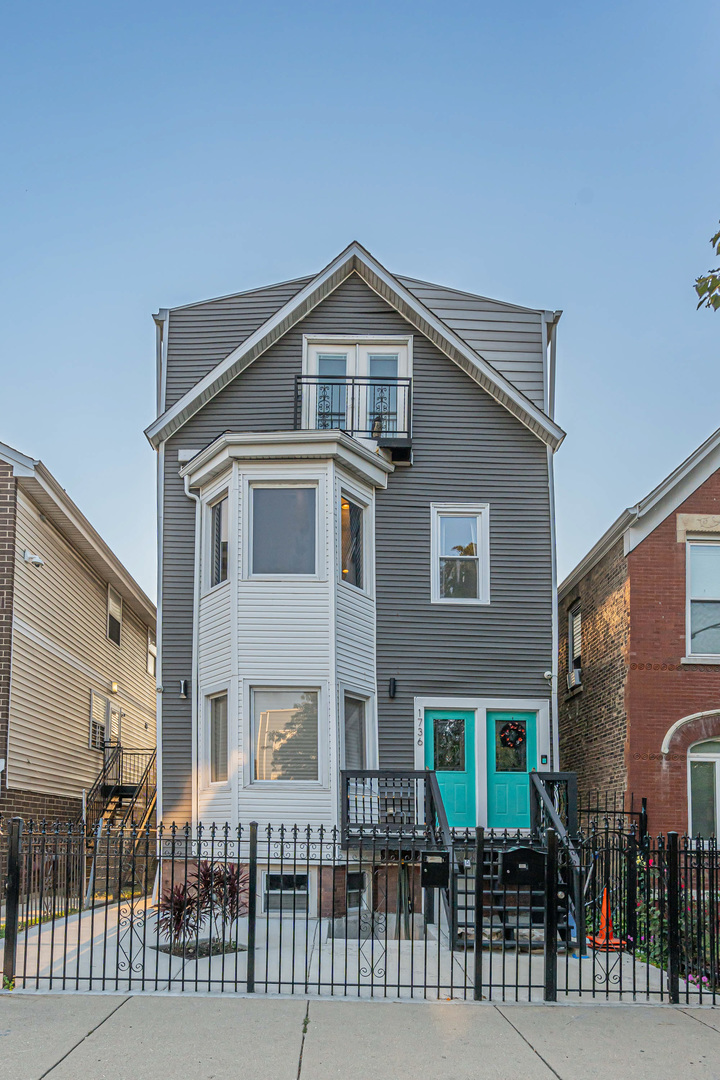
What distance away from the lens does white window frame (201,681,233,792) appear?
15.6m

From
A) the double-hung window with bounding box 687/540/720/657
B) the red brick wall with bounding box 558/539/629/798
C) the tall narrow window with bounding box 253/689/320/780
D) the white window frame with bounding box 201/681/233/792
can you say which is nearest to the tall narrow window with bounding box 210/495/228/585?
the white window frame with bounding box 201/681/233/792

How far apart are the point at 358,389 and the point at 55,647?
702 cm

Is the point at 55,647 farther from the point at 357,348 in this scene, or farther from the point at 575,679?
the point at 575,679

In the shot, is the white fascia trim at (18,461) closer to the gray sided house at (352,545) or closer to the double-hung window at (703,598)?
the gray sided house at (352,545)

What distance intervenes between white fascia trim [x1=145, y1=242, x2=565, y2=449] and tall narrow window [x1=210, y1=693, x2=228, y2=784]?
4.57 meters

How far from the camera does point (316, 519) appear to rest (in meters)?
16.2

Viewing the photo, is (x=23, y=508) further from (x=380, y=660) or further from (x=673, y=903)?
(x=673, y=903)

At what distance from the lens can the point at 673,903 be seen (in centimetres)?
988

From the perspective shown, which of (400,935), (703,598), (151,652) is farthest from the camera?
(151,652)

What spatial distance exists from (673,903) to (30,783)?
11116 mm

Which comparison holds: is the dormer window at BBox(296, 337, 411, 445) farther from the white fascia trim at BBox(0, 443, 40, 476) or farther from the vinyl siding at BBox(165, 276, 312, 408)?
the white fascia trim at BBox(0, 443, 40, 476)

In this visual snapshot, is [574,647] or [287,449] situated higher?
[287,449]

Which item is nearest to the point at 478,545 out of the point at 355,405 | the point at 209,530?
the point at 355,405

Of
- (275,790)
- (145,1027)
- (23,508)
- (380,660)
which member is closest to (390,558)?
(380,660)
